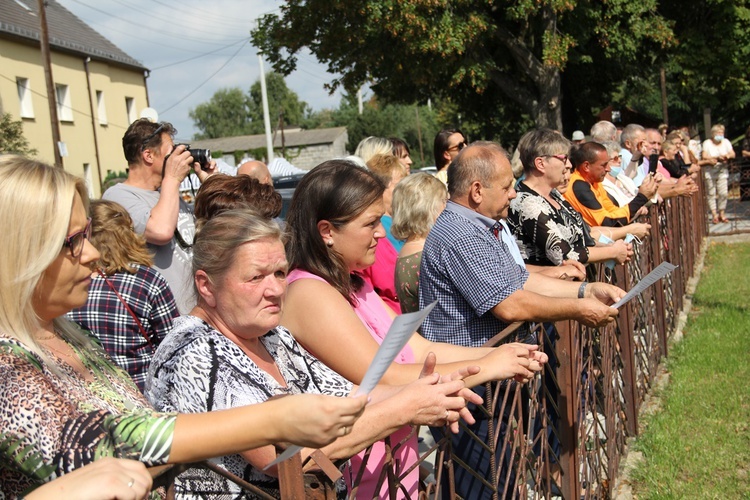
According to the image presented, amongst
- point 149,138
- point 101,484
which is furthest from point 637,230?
point 101,484

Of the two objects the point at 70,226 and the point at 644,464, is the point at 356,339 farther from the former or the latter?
the point at 644,464

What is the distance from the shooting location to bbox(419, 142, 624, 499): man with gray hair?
3.16 metres

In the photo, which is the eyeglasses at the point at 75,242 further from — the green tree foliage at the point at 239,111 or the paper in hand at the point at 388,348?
the green tree foliage at the point at 239,111

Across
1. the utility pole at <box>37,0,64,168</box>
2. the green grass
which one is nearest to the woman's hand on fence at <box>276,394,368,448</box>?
the green grass

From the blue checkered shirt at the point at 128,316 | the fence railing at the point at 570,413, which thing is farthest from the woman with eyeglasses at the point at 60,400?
the blue checkered shirt at the point at 128,316

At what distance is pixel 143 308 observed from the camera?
3.23m

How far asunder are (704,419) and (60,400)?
4619 mm

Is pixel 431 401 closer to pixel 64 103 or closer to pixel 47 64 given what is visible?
pixel 47 64

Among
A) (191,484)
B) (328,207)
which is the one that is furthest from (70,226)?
(328,207)

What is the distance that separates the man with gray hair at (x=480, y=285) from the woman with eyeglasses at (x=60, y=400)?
62.7 inches

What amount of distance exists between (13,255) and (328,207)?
A: 1.30 m

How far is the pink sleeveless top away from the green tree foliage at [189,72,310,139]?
9184 centimetres

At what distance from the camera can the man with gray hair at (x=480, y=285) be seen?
10.4 ft

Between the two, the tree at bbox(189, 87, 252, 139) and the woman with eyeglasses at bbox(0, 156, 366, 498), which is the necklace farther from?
the tree at bbox(189, 87, 252, 139)
